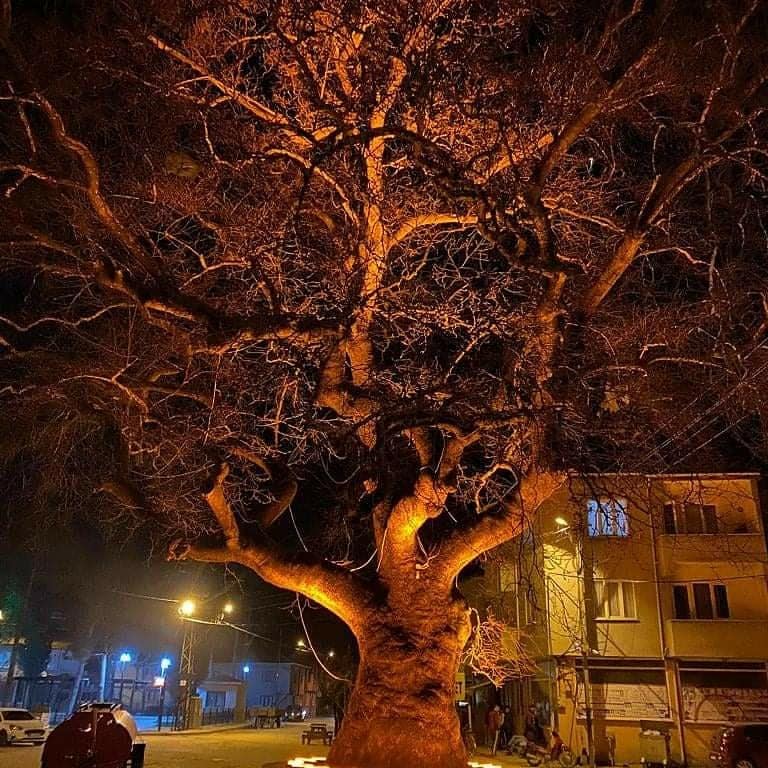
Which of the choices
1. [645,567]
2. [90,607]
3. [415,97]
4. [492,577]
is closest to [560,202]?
[415,97]

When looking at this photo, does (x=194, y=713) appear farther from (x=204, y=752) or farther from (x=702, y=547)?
(x=702, y=547)

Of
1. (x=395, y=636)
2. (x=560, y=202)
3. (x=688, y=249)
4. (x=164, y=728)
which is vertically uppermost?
(x=560, y=202)

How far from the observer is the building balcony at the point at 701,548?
25891 millimetres

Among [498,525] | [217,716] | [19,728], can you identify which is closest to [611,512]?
[498,525]

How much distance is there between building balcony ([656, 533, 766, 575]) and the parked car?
658cm

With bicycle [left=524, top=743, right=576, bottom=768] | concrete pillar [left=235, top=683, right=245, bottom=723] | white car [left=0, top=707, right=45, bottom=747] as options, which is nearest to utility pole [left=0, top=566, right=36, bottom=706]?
concrete pillar [left=235, top=683, right=245, bottom=723]

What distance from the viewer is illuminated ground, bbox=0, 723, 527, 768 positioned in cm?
1961

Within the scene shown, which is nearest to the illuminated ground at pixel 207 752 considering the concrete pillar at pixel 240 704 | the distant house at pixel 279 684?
the concrete pillar at pixel 240 704

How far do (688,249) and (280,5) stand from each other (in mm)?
5587

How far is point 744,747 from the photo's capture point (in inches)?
770

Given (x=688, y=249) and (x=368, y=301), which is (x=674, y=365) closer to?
(x=688, y=249)

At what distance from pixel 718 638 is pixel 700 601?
4.34ft

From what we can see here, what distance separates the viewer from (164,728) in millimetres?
35844

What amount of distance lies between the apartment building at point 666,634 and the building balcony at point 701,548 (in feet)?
0.11
